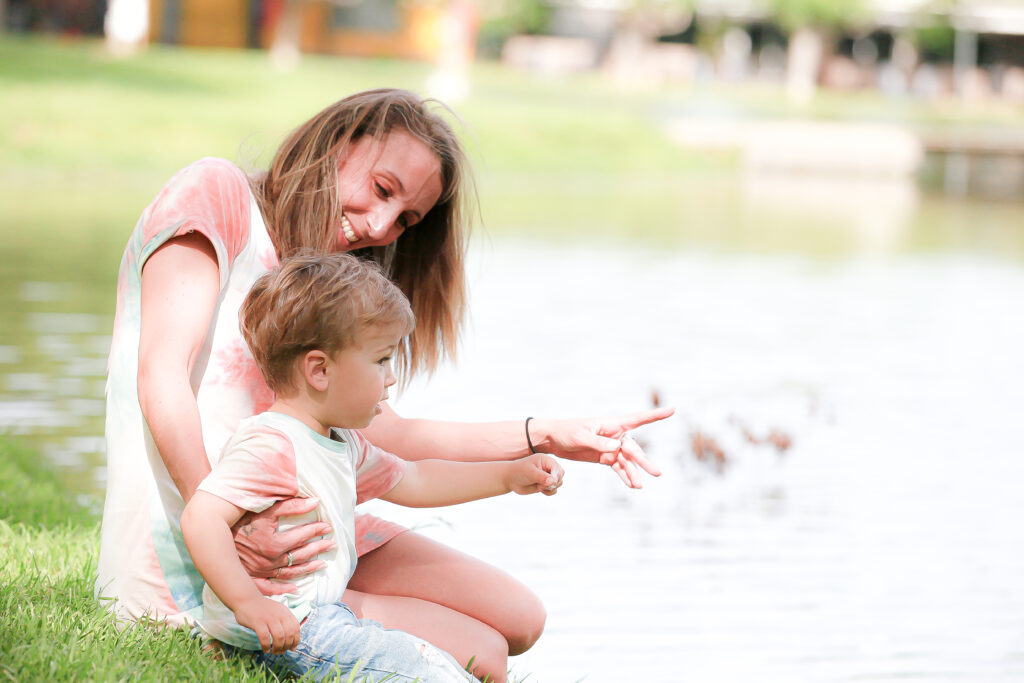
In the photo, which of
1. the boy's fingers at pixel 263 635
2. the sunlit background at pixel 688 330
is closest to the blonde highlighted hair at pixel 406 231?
the sunlit background at pixel 688 330

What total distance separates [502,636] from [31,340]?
18.3ft

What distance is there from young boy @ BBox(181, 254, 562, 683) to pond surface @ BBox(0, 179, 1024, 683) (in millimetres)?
979

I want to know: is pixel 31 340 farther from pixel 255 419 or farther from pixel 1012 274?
pixel 1012 274

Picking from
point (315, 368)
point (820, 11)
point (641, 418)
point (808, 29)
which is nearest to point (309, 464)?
point (315, 368)

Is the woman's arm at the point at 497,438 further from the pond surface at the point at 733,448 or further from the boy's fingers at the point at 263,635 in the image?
the boy's fingers at the point at 263,635

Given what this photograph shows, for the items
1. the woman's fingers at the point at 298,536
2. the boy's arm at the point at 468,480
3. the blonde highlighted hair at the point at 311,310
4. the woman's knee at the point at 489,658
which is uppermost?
the blonde highlighted hair at the point at 311,310

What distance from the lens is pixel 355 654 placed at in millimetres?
2516

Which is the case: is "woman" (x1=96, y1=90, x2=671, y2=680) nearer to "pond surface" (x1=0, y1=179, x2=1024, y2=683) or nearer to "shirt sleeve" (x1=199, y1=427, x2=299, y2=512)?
"shirt sleeve" (x1=199, y1=427, x2=299, y2=512)

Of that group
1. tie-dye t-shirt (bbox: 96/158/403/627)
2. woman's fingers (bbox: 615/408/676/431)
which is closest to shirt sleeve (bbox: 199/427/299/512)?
tie-dye t-shirt (bbox: 96/158/403/627)

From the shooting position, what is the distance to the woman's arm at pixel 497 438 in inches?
112

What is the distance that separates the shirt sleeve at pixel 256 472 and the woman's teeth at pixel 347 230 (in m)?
0.64

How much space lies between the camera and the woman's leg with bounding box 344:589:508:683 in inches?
111

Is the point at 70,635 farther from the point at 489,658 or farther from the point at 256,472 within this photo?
the point at 489,658

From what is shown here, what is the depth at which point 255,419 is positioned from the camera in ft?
8.21
